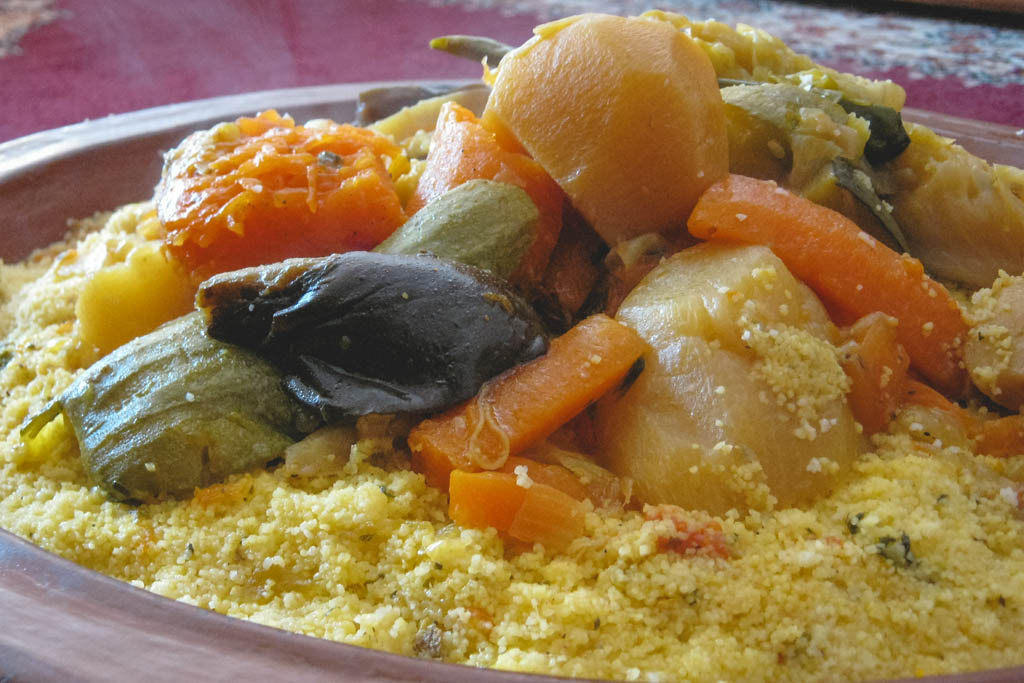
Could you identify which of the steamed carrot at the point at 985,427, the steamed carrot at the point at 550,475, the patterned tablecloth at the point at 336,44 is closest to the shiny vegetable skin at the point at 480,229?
the steamed carrot at the point at 550,475

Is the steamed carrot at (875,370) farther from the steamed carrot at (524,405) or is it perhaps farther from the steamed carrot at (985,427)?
the steamed carrot at (524,405)

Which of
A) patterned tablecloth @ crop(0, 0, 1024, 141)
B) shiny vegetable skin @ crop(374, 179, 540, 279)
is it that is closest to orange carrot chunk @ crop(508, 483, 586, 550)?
shiny vegetable skin @ crop(374, 179, 540, 279)

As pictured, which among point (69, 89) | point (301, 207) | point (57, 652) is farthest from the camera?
point (69, 89)

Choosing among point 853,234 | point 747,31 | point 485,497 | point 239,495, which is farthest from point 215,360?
point 747,31

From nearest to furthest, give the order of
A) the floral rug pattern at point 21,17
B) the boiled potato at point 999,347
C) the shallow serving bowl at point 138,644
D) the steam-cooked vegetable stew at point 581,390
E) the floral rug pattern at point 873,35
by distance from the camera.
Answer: the shallow serving bowl at point 138,644 → the steam-cooked vegetable stew at point 581,390 → the boiled potato at point 999,347 → the floral rug pattern at point 873,35 → the floral rug pattern at point 21,17

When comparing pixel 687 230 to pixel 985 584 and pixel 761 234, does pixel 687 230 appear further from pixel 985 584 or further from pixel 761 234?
pixel 985 584

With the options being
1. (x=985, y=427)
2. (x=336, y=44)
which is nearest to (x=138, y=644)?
(x=985, y=427)

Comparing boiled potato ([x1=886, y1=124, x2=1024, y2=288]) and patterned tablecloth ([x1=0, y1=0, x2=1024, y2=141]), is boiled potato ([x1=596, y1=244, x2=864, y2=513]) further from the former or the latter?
patterned tablecloth ([x1=0, y1=0, x2=1024, y2=141])
